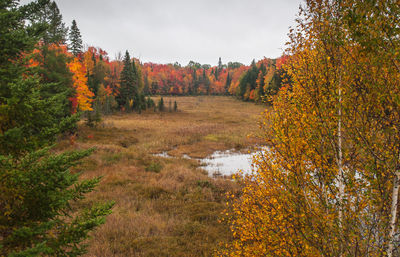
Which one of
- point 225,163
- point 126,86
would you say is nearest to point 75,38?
point 126,86

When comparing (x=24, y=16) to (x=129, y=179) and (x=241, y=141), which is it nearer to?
(x=129, y=179)

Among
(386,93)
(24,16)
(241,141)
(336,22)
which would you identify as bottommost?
(241,141)

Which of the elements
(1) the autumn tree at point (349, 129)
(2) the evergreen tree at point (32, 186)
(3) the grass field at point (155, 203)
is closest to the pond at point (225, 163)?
(3) the grass field at point (155, 203)

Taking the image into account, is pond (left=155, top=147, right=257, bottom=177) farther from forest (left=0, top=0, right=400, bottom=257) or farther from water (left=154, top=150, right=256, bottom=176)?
forest (left=0, top=0, right=400, bottom=257)

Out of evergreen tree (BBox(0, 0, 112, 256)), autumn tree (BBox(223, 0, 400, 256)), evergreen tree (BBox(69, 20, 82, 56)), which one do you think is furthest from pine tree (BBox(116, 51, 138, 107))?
autumn tree (BBox(223, 0, 400, 256))

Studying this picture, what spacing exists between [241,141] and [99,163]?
1949 cm

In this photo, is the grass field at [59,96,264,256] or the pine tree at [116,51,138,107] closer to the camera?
the grass field at [59,96,264,256]

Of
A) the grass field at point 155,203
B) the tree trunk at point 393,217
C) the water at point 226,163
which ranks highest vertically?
the tree trunk at point 393,217

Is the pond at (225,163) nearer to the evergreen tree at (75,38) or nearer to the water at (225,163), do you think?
the water at (225,163)

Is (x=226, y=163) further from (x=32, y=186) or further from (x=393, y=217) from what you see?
(x=32, y=186)

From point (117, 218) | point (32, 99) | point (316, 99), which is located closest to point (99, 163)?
point (117, 218)

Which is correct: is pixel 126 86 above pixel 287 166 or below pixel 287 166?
above

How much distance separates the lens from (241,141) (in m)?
31.3

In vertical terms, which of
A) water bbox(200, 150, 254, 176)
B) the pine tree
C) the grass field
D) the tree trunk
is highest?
the pine tree
